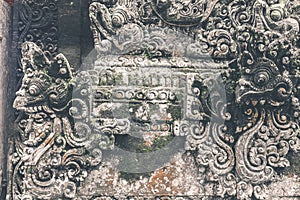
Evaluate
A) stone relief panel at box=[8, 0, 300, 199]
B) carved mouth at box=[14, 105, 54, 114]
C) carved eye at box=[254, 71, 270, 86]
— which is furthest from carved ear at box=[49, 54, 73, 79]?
carved eye at box=[254, 71, 270, 86]

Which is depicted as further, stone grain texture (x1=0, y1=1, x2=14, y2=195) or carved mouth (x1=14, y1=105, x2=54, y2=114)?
stone grain texture (x1=0, y1=1, x2=14, y2=195)

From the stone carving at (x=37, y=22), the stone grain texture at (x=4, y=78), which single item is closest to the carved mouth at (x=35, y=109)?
the stone grain texture at (x=4, y=78)

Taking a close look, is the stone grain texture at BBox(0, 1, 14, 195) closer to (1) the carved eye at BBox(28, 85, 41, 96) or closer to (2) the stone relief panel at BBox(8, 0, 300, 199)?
(2) the stone relief panel at BBox(8, 0, 300, 199)

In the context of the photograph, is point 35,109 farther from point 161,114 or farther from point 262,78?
point 262,78

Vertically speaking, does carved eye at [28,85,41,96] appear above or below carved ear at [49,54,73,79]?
below

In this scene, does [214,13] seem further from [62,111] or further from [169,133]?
[62,111]

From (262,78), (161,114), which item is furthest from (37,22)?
(262,78)

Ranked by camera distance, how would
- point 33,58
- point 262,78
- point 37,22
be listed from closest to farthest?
point 262,78 → point 33,58 → point 37,22
